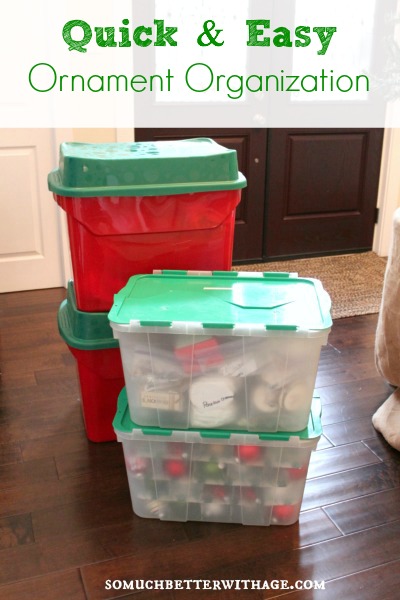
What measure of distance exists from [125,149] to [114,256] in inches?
13.4

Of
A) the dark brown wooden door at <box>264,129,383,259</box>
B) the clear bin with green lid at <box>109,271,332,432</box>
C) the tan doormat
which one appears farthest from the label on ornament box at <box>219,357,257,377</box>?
the dark brown wooden door at <box>264,129,383,259</box>

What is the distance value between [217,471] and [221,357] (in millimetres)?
316

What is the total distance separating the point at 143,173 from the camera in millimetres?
1626

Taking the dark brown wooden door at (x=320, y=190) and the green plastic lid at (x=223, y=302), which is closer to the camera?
the green plastic lid at (x=223, y=302)

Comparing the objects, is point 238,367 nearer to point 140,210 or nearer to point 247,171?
point 140,210

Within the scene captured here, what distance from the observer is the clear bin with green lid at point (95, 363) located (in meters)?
1.74

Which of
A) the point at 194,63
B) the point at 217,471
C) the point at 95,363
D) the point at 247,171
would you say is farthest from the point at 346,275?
the point at 217,471

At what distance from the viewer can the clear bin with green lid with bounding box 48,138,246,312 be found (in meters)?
1.61

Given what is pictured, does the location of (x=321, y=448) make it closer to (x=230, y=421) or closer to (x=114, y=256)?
(x=230, y=421)

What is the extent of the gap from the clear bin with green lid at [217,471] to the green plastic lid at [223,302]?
0.27 meters

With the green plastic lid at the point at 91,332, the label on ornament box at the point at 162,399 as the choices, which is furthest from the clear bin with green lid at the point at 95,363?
the label on ornament box at the point at 162,399

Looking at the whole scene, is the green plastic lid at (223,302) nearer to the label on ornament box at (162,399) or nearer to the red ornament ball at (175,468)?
the label on ornament box at (162,399)

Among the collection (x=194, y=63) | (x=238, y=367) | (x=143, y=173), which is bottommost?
(x=238, y=367)

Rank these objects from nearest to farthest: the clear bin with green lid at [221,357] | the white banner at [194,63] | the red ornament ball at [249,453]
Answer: the clear bin with green lid at [221,357], the red ornament ball at [249,453], the white banner at [194,63]
